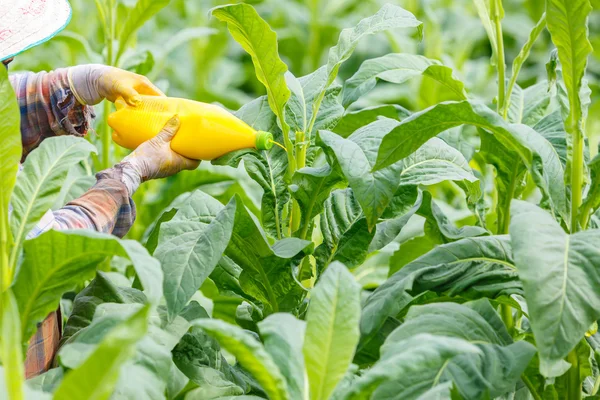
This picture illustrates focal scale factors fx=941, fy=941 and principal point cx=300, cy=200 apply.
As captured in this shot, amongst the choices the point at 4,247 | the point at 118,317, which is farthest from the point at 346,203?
the point at 4,247

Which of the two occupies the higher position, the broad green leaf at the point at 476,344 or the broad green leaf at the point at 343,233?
the broad green leaf at the point at 476,344

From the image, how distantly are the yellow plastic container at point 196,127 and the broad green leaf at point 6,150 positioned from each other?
0.43 metres

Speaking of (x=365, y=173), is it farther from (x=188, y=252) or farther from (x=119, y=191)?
(x=119, y=191)

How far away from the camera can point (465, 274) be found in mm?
1554

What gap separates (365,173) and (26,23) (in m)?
0.65

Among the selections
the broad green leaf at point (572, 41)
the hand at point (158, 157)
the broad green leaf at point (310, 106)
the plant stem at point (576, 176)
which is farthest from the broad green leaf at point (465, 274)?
the hand at point (158, 157)

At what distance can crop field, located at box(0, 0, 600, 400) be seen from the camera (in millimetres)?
1234

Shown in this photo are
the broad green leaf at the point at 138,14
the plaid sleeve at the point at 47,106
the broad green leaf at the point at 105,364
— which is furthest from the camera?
the broad green leaf at the point at 138,14

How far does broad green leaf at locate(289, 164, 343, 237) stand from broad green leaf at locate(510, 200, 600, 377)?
0.36 m

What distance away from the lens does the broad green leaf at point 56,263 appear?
129cm

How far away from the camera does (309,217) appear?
1664 mm

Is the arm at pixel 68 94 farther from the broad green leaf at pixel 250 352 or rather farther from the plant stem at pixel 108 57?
the broad green leaf at pixel 250 352

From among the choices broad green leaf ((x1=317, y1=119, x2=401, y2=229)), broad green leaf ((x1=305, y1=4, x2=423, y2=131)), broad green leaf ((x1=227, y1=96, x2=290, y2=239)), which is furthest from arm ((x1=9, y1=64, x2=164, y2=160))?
broad green leaf ((x1=317, y1=119, x2=401, y2=229))

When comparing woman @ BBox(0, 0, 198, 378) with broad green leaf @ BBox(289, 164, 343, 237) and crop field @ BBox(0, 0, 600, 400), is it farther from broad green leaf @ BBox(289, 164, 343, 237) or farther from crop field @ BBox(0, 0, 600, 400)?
broad green leaf @ BBox(289, 164, 343, 237)
